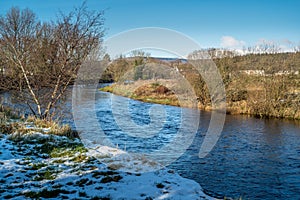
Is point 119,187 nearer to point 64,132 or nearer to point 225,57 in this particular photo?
point 64,132

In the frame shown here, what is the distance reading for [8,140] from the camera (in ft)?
26.5

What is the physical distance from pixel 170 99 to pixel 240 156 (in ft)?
55.1

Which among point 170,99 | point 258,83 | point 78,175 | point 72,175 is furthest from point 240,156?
point 170,99

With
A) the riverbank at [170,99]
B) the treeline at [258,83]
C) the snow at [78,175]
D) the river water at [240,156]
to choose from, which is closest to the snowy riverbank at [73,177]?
the snow at [78,175]

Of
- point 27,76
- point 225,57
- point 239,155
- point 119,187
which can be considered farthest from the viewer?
point 225,57

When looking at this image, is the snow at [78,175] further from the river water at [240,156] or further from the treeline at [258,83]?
the treeline at [258,83]

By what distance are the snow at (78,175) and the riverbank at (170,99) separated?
13346mm

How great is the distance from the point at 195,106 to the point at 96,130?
12183mm

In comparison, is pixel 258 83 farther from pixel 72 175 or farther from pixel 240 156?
pixel 72 175

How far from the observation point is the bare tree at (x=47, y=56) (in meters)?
11.4

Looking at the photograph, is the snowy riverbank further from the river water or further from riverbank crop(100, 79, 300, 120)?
riverbank crop(100, 79, 300, 120)

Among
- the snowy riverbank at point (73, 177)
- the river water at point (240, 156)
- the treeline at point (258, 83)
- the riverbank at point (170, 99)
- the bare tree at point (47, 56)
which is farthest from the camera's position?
the riverbank at point (170, 99)

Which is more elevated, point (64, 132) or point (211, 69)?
point (211, 69)

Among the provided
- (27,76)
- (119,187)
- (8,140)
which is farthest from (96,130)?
(119,187)
